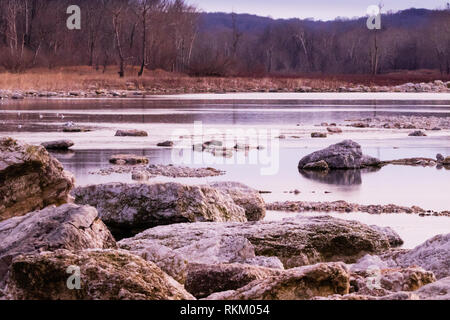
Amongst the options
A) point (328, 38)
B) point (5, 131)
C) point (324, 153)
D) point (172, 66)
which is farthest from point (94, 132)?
point (328, 38)

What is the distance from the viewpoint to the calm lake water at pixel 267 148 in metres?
12.6

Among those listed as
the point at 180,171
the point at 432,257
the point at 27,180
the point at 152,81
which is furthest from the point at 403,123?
the point at 152,81

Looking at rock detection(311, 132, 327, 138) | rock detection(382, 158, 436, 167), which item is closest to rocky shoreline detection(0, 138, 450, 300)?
rock detection(382, 158, 436, 167)

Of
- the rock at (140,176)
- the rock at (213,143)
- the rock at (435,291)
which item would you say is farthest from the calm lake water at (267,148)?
the rock at (435,291)

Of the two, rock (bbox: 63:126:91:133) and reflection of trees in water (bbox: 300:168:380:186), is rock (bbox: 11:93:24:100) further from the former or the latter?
reflection of trees in water (bbox: 300:168:380:186)

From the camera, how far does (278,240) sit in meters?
7.86

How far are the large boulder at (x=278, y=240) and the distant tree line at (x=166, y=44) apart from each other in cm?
5486

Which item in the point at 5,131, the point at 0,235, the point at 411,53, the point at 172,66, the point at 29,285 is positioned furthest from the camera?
the point at 411,53

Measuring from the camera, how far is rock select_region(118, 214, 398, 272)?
25.0 feet

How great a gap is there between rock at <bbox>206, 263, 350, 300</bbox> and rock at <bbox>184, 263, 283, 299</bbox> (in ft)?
1.40

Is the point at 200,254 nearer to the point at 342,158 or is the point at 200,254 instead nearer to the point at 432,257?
the point at 432,257

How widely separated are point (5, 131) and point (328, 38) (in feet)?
367
